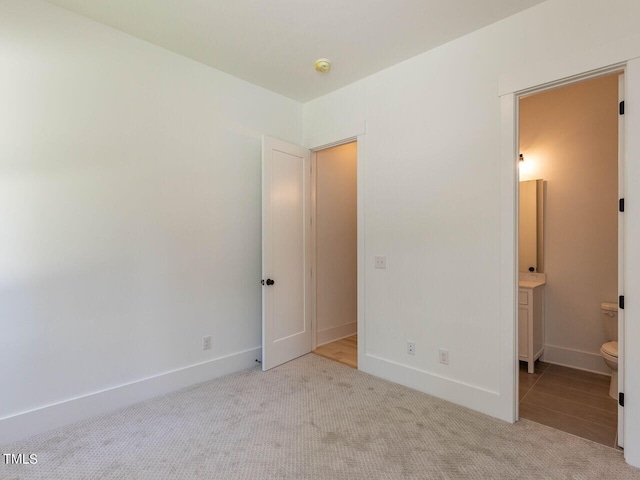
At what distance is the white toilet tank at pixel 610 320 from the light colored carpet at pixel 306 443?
1404 millimetres

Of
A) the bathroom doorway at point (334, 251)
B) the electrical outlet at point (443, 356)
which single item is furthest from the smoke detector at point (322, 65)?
the electrical outlet at point (443, 356)

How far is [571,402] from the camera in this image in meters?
2.53

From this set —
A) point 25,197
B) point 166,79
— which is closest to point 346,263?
point 166,79

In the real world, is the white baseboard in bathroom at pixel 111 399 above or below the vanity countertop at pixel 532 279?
below

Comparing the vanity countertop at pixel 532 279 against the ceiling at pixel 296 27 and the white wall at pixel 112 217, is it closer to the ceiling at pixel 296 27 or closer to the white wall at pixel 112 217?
the ceiling at pixel 296 27

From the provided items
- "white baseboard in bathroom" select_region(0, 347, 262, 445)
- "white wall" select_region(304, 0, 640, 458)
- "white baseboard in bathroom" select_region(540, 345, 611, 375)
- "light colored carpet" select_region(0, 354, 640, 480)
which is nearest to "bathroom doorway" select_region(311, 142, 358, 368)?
"white wall" select_region(304, 0, 640, 458)

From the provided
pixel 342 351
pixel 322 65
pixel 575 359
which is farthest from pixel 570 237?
pixel 322 65

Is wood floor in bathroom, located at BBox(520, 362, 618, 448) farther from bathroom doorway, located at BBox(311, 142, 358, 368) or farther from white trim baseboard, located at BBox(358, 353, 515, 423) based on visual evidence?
bathroom doorway, located at BBox(311, 142, 358, 368)

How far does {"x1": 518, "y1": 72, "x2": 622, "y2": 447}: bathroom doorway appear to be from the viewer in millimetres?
3023

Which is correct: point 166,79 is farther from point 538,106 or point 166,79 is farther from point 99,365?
point 538,106

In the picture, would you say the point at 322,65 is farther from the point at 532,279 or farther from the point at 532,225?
the point at 532,279

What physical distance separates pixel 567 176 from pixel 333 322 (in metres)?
2.91

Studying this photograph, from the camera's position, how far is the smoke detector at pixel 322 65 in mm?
2807

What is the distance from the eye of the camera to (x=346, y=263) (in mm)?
4383
